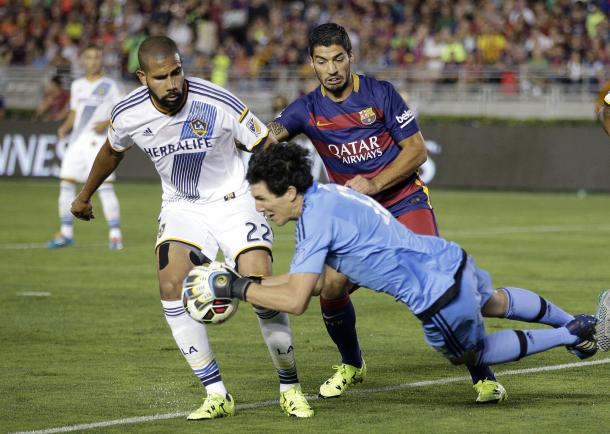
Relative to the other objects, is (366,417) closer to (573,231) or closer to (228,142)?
(228,142)

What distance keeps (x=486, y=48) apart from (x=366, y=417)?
23.0 metres

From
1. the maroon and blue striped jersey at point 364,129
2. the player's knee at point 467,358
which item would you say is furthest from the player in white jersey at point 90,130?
the player's knee at point 467,358

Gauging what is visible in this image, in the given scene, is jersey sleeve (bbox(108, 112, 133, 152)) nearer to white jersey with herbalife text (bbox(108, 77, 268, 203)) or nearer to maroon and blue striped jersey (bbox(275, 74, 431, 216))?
white jersey with herbalife text (bbox(108, 77, 268, 203))

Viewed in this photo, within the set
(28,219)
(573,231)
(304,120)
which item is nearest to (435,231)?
(304,120)

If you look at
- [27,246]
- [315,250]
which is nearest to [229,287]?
[315,250]

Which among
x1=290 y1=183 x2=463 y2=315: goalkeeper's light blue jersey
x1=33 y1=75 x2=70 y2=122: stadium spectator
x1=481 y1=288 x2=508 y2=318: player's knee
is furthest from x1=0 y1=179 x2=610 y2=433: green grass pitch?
x1=33 y1=75 x2=70 y2=122: stadium spectator

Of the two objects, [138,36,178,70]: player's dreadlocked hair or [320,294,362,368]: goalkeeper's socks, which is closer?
[138,36,178,70]: player's dreadlocked hair

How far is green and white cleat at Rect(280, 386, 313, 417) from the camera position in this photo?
23.6ft

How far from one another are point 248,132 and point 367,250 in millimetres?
1519

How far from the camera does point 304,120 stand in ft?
27.2

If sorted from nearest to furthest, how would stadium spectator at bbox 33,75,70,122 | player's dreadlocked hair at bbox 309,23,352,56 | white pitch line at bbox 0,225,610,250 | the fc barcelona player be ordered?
1. player's dreadlocked hair at bbox 309,23,352,56
2. the fc barcelona player
3. white pitch line at bbox 0,225,610,250
4. stadium spectator at bbox 33,75,70,122

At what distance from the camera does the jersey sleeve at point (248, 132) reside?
7656 millimetres

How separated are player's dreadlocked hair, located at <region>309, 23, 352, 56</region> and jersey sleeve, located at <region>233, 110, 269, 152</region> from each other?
66 centimetres

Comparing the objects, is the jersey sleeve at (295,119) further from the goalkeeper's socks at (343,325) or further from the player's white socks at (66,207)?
the player's white socks at (66,207)
